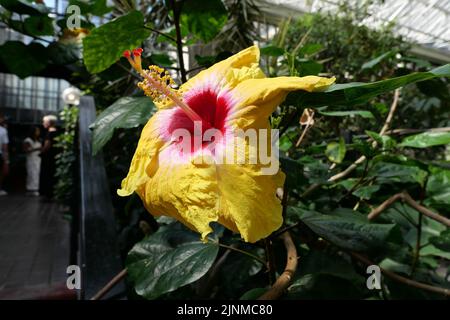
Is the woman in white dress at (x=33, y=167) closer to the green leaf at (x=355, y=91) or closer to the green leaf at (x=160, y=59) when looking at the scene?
the green leaf at (x=160, y=59)

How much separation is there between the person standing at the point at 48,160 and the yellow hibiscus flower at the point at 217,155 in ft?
19.9

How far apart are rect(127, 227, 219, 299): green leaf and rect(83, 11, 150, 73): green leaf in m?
0.38

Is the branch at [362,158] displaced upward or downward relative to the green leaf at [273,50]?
downward

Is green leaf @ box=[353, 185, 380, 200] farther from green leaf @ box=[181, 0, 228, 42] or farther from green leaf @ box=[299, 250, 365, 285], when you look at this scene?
green leaf @ box=[181, 0, 228, 42]

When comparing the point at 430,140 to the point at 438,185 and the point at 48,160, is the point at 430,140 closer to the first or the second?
the point at 438,185

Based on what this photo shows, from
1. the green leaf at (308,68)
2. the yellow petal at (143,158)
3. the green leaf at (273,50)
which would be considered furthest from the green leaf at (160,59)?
the yellow petal at (143,158)

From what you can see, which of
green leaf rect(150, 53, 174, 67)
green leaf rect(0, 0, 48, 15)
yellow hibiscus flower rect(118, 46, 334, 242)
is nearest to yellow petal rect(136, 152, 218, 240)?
yellow hibiscus flower rect(118, 46, 334, 242)

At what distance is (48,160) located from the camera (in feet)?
20.3

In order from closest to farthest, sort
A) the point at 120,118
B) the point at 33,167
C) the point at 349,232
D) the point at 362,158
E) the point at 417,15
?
the point at 349,232 → the point at 120,118 → the point at 362,158 → the point at 33,167 → the point at 417,15

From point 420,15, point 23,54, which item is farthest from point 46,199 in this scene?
point 420,15

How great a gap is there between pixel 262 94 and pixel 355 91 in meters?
0.10

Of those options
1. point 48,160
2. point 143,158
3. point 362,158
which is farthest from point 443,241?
point 48,160

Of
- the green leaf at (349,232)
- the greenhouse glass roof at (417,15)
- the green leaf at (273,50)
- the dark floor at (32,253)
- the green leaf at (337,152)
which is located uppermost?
the greenhouse glass roof at (417,15)

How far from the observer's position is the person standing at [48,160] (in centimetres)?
591
